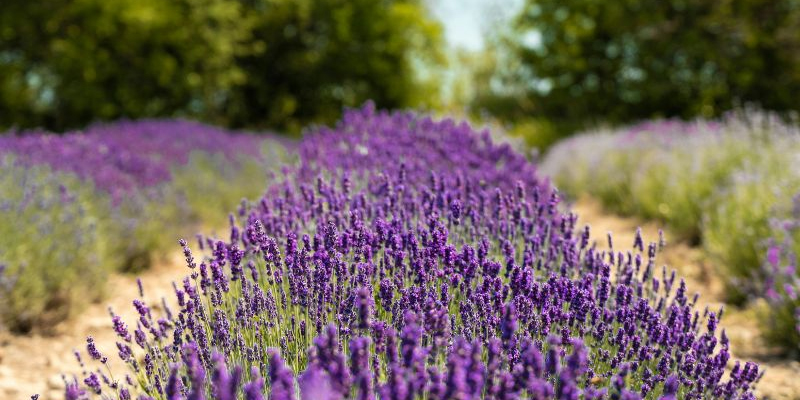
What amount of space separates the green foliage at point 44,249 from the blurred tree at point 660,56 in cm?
1261

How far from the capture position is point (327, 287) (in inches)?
88.4

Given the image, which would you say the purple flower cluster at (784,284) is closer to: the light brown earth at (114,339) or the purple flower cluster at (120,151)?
the light brown earth at (114,339)

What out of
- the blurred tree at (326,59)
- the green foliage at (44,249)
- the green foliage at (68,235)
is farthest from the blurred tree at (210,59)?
the green foliage at (44,249)

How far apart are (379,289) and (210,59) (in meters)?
11.4

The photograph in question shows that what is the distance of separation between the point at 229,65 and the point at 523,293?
1274 centimetres

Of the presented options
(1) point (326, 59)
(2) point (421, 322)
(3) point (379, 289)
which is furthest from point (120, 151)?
(1) point (326, 59)

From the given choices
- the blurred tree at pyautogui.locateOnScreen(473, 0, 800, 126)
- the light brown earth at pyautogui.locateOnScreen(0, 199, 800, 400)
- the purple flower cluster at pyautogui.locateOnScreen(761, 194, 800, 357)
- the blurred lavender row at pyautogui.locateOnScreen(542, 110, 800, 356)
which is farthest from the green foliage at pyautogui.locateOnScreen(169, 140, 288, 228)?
the blurred tree at pyautogui.locateOnScreen(473, 0, 800, 126)

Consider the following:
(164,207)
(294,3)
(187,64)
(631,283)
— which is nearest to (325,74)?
(294,3)

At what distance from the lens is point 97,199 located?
555 centimetres

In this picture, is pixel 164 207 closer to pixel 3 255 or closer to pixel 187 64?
pixel 3 255

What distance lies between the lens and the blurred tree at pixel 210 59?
428 inches

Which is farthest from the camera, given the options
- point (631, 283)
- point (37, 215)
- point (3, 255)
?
point (37, 215)

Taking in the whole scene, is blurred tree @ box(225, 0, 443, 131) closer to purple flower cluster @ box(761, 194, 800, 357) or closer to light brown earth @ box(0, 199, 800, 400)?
light brown earth @ box(0, 199, 800, 400)

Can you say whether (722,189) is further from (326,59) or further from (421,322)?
(326,59)
